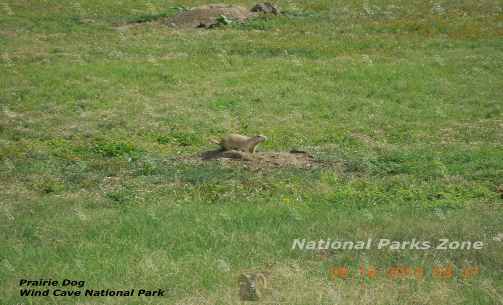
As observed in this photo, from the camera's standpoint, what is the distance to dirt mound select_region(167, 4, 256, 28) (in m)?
33.2

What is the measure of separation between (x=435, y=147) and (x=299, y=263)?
8.21 m

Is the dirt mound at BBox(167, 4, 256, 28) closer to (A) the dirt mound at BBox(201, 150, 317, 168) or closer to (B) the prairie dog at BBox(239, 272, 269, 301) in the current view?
(A) the dirt mound at BBox(201, 150, 317, 168)

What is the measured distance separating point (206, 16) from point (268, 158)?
19.3 m

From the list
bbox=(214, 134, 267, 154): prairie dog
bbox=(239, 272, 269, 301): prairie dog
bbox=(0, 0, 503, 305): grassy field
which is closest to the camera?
bbox=(239, 272, 269, 301): prairie dog

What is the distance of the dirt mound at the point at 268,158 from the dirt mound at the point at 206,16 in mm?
17720

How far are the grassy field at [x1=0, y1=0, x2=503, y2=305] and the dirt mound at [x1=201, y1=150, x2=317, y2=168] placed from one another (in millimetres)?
370

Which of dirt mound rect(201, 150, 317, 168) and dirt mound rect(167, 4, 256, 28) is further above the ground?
dirt mound rect(201, 150, 317, 168)

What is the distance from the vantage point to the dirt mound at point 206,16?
33188 millimetres
